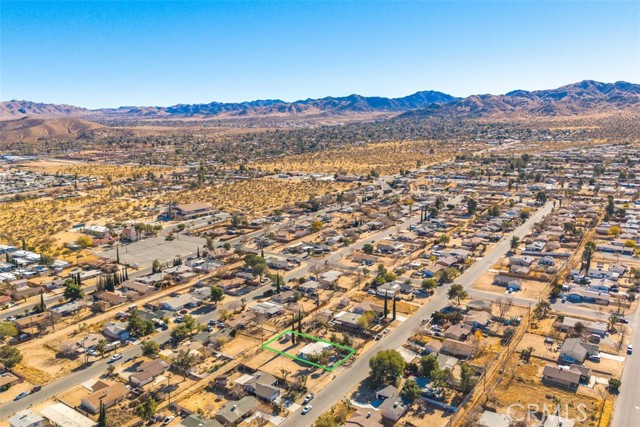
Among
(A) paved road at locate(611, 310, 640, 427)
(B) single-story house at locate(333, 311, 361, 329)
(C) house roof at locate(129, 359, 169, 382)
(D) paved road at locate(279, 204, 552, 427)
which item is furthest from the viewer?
(B) single-story house at locate(333, 311, 361, 329)

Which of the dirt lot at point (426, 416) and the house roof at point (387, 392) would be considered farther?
the house roof at point (387, 392)

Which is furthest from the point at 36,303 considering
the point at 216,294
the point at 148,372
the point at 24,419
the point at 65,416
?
the point at 65,416

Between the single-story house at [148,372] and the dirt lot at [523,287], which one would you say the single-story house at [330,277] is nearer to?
the dirt lot at [523,287]

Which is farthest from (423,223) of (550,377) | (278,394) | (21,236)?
(21,236)

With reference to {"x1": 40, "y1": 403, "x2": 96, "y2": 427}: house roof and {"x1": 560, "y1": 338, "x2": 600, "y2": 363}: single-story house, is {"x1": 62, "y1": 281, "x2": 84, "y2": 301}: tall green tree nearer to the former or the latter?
{"x1": 40, "y1": 403, "x2": 96, "y2": 427}: house roof

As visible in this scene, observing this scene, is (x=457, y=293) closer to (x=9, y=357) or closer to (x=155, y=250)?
(x=9, y=357)

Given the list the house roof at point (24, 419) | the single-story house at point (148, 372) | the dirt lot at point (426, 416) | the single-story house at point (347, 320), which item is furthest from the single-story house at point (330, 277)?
the house roof at point (24, 419)

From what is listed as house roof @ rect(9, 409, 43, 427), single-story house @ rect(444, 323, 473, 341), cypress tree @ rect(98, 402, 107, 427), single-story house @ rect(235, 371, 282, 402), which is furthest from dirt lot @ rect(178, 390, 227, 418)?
single-story house @ rect(444, 323, 473, 341)

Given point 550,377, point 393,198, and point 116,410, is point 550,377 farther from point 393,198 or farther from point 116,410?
point 393,198

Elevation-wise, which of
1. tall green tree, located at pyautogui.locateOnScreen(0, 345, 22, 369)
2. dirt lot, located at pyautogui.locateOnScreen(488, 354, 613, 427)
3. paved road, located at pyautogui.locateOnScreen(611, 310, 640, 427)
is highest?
tall green tree, located at pyautogui.locateOnScreen(0, 345, 22, 369)
